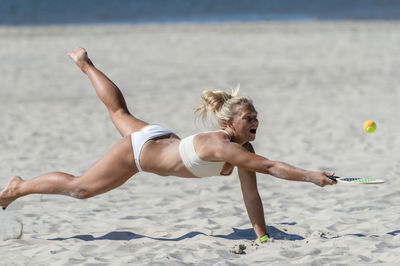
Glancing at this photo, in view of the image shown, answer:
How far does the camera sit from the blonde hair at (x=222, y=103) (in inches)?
188

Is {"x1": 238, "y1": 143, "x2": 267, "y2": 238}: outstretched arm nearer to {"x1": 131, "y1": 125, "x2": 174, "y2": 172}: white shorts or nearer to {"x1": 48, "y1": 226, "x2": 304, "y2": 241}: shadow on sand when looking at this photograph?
{"x1": 48, "y1": 226, "x2": 304, "y2": 241}: shadow on sand

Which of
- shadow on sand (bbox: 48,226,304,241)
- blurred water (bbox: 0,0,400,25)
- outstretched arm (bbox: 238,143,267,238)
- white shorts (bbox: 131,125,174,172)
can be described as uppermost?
blurred water (bbox: 0,0,400,25)

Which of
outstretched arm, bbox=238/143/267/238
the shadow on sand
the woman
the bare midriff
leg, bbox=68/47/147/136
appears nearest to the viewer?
the woman

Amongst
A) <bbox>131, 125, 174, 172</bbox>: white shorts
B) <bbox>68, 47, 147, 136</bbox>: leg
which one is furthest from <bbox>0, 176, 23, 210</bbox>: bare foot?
<bbox>131, 125, 174, 172</bbox>: white shorts

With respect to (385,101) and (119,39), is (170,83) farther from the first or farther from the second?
(119,39)

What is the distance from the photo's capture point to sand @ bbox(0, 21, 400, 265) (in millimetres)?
4773

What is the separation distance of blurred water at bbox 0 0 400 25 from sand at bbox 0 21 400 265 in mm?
8461

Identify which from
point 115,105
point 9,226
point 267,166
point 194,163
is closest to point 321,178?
point 267,166

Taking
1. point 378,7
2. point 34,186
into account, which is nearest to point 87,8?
point 378,7

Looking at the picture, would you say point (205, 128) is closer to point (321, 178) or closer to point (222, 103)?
point (222, 103)

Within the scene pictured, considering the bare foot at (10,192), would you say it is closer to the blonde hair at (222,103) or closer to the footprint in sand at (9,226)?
the footprint in sand at (9,226)

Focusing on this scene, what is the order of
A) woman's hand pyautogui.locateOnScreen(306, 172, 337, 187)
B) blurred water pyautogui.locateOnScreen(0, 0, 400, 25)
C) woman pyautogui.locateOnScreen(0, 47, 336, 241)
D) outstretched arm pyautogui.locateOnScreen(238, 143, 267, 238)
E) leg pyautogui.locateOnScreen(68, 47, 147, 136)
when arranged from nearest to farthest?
woman's hand pyautogui.locateOnScreen(306, 172, 337, 187) → woman pyautogui.locateOnScreen(0, 47, 336, 241) → outstretched arm pyautogui.locateOnScreen(238, 143, 267, 238) → leg pyautogui.locateOnScreen(68, 47, 147, 136) → blurred water pyautogui.locateOnScreen(0, 0, 400, 25)

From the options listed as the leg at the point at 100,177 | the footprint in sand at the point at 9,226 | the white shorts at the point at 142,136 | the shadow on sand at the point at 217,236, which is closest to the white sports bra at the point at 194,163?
the white shorts at the point at 142,136

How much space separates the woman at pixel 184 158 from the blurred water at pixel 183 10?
867 inches
